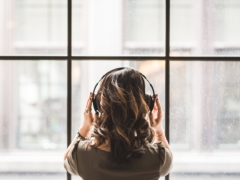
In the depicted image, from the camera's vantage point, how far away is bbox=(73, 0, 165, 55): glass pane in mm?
1567

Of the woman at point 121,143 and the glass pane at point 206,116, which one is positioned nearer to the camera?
the woman at point 121,143

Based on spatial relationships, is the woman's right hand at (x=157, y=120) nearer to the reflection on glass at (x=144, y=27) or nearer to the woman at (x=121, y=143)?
the woman at (x=121, y=143)

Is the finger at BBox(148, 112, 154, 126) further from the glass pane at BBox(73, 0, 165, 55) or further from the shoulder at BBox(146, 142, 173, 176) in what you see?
the glass pane at BBox(73, 0, 165, 55)

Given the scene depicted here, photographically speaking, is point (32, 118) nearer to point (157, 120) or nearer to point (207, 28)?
point (157, 120)

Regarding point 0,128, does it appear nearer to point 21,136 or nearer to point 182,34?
point 21,136

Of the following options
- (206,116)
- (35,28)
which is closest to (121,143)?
(206,116)

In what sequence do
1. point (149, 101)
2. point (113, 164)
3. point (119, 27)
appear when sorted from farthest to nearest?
point (119, 27) < point (149, 101) < point (113, 164)

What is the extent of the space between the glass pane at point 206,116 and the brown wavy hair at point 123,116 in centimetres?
39

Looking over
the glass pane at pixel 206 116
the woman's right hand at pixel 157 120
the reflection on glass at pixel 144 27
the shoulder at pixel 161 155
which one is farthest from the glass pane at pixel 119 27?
the shoulder at pixel 161 155

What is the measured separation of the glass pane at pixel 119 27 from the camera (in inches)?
61.7

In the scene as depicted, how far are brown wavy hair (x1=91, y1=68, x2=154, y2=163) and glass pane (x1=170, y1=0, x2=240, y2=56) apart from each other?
0.47 m

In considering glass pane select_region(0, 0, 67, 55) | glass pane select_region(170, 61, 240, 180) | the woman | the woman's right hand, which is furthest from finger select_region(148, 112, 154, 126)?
glass pane select_region(0, 0, 67, 55)

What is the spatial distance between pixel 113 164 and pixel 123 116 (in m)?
0.17

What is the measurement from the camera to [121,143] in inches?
46.8
